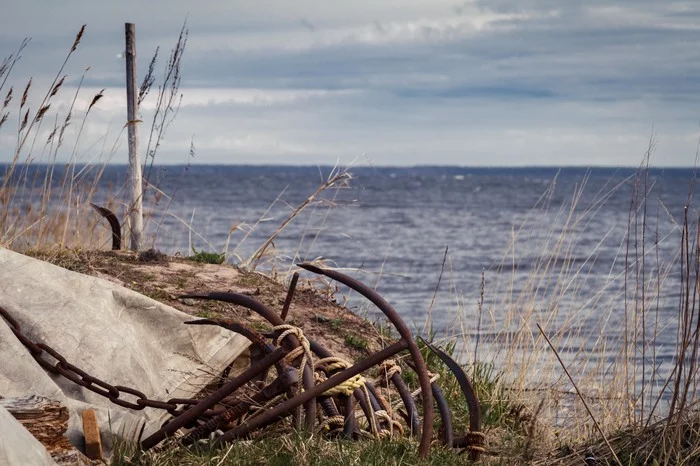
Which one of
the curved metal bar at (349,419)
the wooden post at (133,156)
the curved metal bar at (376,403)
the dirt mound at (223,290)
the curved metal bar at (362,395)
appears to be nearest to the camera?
the curved metal bar at (349,419)

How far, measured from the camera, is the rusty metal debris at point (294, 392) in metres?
3.52

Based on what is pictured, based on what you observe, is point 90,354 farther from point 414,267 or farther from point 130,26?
point 414,267

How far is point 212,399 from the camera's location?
11.7 feet

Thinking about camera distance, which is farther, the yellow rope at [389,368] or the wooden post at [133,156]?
the wooden post at [133,156]

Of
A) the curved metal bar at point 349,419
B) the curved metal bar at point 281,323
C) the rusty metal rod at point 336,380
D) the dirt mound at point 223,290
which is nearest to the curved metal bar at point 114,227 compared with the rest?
the dirt mound at point 223,290

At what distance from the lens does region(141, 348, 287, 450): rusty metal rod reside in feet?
11.6

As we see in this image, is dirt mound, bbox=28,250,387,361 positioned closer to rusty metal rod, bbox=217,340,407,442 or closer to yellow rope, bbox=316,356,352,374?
yellow rope, bbox=316,356,352,374

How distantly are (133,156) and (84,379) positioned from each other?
4.23 m

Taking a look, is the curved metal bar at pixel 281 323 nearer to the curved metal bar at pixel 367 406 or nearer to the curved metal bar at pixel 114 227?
the curved metal bar at pixel 367 406

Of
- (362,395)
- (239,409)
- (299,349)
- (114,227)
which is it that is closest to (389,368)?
(362,395)

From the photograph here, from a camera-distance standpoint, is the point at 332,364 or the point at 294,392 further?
the point at 332,364

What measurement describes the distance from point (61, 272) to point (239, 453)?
59.0 inches

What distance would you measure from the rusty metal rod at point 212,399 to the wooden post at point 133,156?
4015 mm

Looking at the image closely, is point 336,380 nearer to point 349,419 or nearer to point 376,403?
point 349,419
